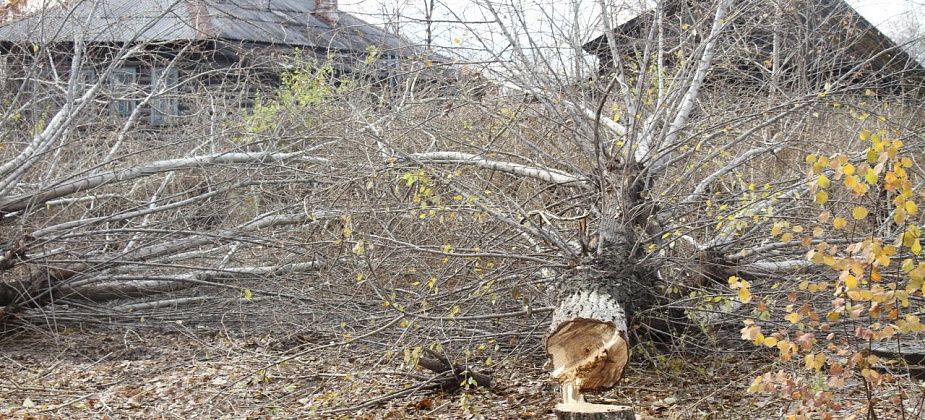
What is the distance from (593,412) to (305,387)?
247 centimetres

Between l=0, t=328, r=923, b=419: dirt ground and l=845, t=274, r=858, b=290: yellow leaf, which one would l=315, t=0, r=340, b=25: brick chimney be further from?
l=845, t=274, r=858, b=290: yellow leaf

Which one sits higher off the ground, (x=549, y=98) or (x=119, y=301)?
(x=549, y=98)

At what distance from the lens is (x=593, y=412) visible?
400 centimetres

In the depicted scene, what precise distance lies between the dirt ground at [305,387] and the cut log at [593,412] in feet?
2.60

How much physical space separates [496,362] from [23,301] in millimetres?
3981

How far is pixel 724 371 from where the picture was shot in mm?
5613

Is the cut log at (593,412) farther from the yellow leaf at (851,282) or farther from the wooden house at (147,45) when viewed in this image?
the wooden house at (147,45)

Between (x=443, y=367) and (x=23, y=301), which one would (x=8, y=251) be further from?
(x=443, y=367)

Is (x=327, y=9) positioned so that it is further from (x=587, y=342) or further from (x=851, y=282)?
(x=851, y=282)

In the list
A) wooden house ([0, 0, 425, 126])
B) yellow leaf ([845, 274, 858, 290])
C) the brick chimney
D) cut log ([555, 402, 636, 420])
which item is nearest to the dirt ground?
cut log ([555, 402, 636, 420])

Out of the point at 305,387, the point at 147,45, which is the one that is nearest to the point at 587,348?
the point at 305,387

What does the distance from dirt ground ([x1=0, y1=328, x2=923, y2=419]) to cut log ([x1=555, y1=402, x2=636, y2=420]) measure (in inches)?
31.2

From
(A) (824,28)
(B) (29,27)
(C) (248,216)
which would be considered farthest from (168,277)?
(A) (824,28)

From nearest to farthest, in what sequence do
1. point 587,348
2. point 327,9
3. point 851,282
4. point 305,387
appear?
point 851,282, point 587,348, point 305,387, point 327,9
